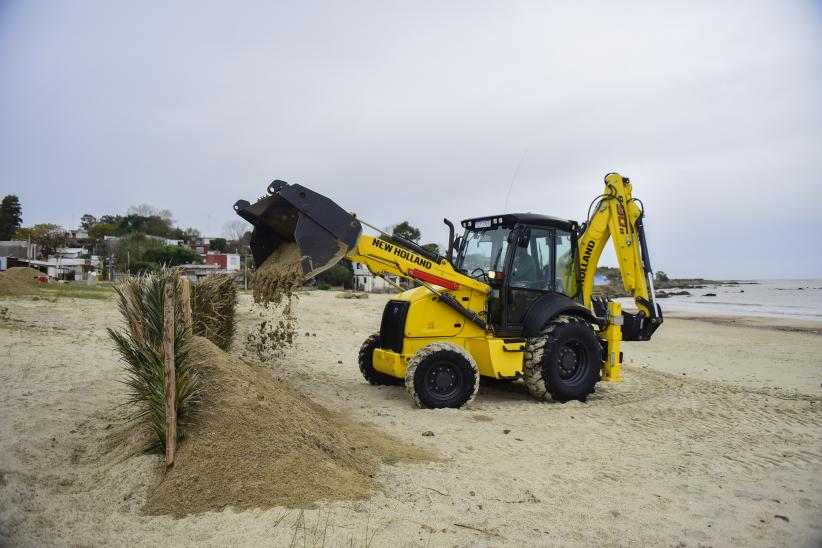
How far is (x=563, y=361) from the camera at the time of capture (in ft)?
28.1

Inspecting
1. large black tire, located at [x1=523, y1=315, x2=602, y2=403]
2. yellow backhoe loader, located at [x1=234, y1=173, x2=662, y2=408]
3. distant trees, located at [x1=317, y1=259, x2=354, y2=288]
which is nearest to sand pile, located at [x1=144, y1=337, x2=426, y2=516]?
yellow backhoe loader, located at [x1=234, y1=173, x2=662, y2=408]

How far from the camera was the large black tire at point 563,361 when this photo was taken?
8.22 meters

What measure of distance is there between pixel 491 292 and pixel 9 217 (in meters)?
69.1

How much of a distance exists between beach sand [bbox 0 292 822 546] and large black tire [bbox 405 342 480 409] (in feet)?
0.71

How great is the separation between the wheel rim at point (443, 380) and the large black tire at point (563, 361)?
119cm

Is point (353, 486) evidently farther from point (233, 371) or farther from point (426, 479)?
point (233, 371)

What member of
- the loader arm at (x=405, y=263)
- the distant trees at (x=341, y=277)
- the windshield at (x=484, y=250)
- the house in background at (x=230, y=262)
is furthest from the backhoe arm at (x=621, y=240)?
the distant trees at (x=341, y=277)

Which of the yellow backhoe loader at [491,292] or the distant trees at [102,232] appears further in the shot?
the distant trees at [102,232]

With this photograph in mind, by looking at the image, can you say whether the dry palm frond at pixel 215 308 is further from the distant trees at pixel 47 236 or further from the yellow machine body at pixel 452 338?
the distant trees at pixel 47 236

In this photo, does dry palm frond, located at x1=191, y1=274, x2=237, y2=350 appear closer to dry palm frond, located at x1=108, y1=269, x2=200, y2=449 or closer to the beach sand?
the beach sand

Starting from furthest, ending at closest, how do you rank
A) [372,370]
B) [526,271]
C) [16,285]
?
[16,285], [372,370], [526,271]

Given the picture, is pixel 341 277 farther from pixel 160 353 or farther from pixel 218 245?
pixel 160 353

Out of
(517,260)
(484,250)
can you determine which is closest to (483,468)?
(517,260)

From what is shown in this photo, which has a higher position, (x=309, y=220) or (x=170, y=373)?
(x=309, y=220)
